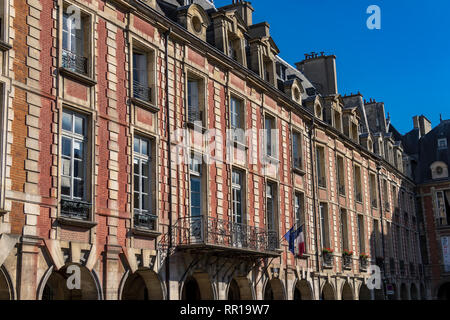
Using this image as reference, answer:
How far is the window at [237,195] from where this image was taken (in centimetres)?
1791

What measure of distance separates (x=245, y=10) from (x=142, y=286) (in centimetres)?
1132

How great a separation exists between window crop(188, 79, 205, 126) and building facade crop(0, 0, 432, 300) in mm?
36

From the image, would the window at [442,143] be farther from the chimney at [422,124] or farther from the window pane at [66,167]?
the window pane at [66,167]

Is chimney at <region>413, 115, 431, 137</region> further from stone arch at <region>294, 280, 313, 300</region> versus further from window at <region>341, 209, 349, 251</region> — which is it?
stone arch at <region>294, 280, 313, 300</region>

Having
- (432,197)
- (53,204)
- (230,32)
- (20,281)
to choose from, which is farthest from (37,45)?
(432,197)

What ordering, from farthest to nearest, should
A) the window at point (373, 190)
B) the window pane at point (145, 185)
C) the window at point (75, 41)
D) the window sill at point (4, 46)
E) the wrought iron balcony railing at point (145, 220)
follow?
the window at point (373, 190) < the window pane at point (145, 185) < the wrought iron balcony railing at point (145, 220) < the window at point (75, 41) < the window sill at point (4, 46)

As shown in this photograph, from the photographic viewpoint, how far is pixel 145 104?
14641mm

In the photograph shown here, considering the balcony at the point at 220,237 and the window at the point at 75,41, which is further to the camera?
the balcony at the point at 220,237

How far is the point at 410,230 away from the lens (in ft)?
115

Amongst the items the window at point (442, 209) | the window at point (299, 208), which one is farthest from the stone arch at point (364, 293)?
the window at point (442, 209)

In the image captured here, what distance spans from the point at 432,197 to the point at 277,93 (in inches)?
786

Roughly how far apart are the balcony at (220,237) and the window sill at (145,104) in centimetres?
260

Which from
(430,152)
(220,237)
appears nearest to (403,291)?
(430,152)

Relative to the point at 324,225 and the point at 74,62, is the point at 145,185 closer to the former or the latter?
the point at 74,62
